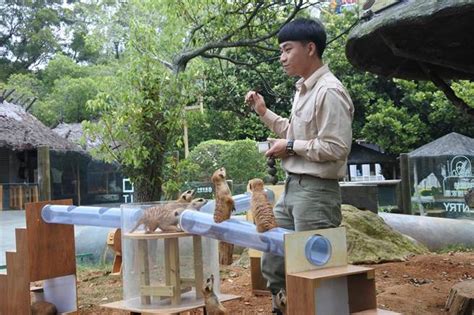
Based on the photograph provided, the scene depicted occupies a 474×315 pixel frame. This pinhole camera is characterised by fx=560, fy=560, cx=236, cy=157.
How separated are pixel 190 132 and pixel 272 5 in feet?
41.6

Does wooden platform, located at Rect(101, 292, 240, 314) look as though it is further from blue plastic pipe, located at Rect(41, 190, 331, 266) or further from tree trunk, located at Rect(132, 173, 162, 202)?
tree trunk, located at Rect(132, 173, 162, 202)

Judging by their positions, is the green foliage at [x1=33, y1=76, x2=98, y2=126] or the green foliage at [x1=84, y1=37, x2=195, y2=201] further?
the green foliage at [x1=33, y1=76, x2=98, y2=126]

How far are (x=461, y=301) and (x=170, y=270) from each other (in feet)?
6.58

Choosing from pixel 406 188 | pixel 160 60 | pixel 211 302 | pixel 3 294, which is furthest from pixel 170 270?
pixel 406 188

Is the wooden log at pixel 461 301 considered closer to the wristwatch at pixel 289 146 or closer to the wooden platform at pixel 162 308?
the wooden platform at pixel 162 308

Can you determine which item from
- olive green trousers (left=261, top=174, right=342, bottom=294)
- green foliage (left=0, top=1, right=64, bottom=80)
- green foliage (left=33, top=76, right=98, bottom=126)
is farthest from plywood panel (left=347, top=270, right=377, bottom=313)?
green foliage (left=0, top=1, right=64, bottom=80)

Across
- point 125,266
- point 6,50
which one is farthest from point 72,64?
point 125,266

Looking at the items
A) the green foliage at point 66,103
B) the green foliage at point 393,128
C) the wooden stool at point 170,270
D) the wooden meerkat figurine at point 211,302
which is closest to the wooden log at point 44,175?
the wooden stool at point 170,270

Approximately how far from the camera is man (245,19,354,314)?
97.2 inches

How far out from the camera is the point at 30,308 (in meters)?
3.93

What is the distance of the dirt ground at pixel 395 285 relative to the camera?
422 cm

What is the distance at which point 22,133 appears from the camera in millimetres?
15023

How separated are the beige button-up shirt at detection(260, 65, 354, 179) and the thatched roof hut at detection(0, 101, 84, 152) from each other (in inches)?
504

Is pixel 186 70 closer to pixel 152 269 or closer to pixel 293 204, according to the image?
pixel 152 269
